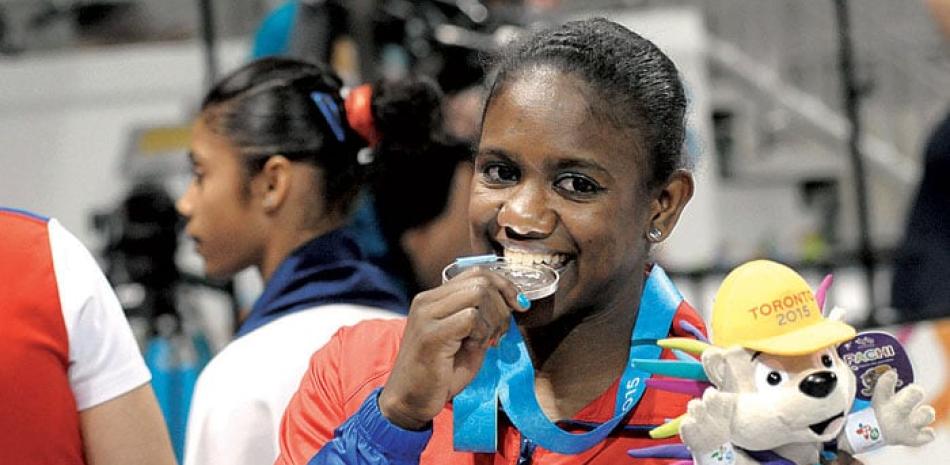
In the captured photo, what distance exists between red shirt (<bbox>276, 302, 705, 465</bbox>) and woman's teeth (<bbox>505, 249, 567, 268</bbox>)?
0.16 m

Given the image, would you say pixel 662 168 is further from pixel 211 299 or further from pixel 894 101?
pixel 894 101

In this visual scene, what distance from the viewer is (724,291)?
125cm

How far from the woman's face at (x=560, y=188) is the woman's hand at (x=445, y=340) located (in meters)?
0.10

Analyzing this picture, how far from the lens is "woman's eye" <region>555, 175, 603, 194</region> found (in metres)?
1.37

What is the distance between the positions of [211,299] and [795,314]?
4.13 meters

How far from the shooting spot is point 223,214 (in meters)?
2.14

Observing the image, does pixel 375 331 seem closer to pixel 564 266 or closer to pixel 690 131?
pixel 564 266

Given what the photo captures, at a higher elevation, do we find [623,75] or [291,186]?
[623,75]

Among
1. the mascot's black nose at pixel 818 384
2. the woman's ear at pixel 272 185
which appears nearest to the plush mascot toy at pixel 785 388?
the mascot's black nose at pixel 818 384

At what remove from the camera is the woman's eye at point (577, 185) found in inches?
53.9

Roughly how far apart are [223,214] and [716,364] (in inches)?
43.2

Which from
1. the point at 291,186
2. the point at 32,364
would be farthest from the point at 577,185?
the point at 291,186

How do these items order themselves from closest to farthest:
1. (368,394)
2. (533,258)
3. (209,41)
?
(533,258) → (368,394) → (209,41)

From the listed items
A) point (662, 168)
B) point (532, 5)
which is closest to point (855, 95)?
point (532, 5)
